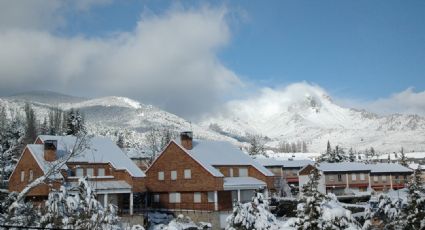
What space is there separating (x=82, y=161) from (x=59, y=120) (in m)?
83.5

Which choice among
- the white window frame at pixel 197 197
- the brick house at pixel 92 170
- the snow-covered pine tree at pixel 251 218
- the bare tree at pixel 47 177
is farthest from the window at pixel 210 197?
the bare tree at pixel 47 177

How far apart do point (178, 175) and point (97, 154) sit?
9.71m

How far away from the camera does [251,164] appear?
59.1 m

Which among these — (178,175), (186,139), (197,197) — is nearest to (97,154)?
(178,175)

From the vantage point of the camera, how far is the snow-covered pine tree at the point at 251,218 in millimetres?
24969

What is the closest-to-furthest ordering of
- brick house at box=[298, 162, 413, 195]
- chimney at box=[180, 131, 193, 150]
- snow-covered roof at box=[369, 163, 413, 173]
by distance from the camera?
chimney at box=[180, 131, 193, 150]
brick house at box=[298, 162, 413, 195]
snow-covered roof at box=[369, 163, 413, 173]

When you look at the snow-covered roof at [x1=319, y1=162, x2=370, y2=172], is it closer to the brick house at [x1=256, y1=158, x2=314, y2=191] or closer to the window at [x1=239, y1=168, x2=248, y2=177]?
the brick house at [x1=256, y1=158, x2=314, y2=191]

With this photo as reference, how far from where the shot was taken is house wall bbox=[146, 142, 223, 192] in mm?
51812

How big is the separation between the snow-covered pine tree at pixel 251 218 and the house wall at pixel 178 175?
25369 millimetres

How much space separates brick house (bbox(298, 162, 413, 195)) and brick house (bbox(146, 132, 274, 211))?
2596 centimetres

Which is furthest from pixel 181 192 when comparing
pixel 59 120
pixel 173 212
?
pixel 59 120

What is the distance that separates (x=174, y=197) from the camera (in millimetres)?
55656

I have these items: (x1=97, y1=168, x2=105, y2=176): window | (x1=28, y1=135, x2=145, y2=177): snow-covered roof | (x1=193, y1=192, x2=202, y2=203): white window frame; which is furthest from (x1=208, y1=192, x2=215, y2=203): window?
(x1=97, y1=168, x2=105, y2=176): window

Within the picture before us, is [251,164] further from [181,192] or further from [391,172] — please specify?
[391,172]
